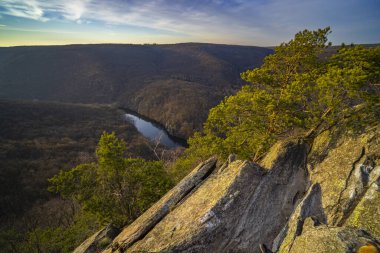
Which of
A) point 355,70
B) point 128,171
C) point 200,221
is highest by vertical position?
point 355,70

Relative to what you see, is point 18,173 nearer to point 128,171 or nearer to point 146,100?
point 128,171

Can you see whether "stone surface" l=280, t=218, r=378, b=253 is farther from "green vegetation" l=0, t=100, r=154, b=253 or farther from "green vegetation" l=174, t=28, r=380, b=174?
"green vegetation" l=0, t=100, r=154, b=253

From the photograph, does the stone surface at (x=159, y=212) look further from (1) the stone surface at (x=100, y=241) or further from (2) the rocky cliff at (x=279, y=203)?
(1) the stone surface at (x=100, y=241)

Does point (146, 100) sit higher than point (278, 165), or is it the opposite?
point (278, 165)

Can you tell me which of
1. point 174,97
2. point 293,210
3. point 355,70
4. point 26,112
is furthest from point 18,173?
point 174,97

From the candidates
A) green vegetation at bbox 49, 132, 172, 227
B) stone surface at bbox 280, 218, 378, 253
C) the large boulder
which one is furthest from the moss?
green vegetation at bbox 49, 132, 172, 227

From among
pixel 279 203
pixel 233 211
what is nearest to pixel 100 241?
pixel 233 211

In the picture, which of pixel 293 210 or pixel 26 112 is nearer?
pixel 293 210
